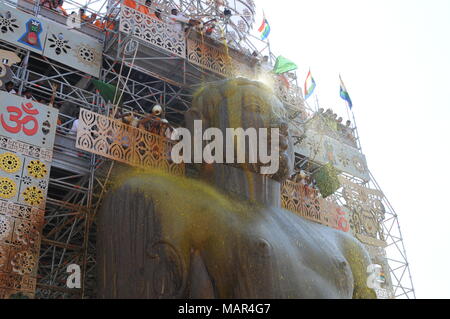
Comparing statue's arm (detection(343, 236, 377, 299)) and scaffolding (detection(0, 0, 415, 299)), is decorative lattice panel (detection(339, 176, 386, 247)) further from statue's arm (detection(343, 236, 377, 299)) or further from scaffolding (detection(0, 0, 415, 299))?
statue's arm (detection(343, 236, 377, 299))

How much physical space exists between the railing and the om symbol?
3.24 metres

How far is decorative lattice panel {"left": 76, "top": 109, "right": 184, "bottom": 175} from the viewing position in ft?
21.4

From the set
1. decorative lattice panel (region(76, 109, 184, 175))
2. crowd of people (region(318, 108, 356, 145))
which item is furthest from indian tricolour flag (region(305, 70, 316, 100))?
decorative lattice panel (region(76, 109, 184, 175))

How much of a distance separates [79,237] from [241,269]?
3927mm

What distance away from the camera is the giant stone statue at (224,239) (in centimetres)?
484

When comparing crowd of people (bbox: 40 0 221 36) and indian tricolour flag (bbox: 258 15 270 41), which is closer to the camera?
crowd of people (bbox: 40 0 221 36)

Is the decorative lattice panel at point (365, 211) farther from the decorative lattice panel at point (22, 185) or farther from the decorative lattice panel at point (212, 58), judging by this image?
the decorative lattice panel at point (22, 185)

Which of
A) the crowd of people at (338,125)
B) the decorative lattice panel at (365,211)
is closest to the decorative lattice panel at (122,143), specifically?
the decorative lattice panel at (365,211)

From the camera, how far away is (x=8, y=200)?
6.50 metres

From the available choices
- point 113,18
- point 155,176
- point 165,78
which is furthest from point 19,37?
point 155,176

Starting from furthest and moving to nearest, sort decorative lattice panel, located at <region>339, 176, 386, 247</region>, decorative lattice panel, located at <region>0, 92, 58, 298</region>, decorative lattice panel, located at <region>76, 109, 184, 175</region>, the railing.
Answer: decorative lattice panel, located at <region>339, 176, 386, 247</region> < the railing < decorative lattice panel, located at <region>76, 109, 184, 175</region> < decorative lattice panel, located at <region>0, 92, 58, 298</region>

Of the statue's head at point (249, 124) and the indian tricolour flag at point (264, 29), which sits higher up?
the indian tricolour flag at point (264, 29)

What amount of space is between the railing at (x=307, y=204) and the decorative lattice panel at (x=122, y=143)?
6.02 feet

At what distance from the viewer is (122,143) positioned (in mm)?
6762
